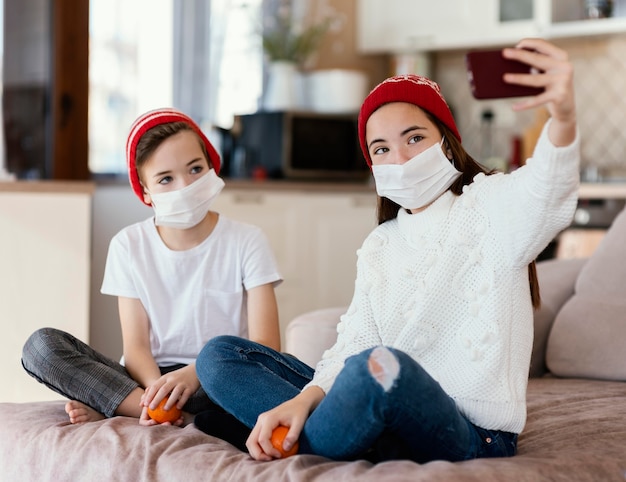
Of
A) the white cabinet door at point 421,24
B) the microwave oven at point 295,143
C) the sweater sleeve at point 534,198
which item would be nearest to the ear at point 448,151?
the sweater sleeve at point 534,198

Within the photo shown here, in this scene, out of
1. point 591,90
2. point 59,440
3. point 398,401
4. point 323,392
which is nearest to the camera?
point 398,401

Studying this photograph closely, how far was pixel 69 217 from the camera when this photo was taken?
3.25 meters

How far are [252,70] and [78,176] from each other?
1195 millimetres

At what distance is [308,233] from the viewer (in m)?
4.25

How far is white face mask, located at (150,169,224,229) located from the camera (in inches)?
80.9

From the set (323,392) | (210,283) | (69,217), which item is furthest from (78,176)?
(323,392)

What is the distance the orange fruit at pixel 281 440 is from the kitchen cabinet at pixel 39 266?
1.78 metres

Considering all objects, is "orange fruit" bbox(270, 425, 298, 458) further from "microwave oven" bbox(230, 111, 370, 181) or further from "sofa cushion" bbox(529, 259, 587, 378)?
"microwave oven" bbox(230, 111, 370, 181)

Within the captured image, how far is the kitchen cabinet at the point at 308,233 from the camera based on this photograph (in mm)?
4039

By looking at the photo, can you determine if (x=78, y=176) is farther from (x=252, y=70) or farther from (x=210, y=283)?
(x=210, y=283)

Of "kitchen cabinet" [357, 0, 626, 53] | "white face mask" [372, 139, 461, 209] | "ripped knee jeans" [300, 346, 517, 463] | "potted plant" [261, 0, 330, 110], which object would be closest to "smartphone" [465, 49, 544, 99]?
"white face mask" [372, 139, 461, 209]

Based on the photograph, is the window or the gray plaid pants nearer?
the gray plaid pants


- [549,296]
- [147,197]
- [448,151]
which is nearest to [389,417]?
[448,151]

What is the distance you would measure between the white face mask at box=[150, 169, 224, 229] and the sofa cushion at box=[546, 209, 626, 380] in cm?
93
